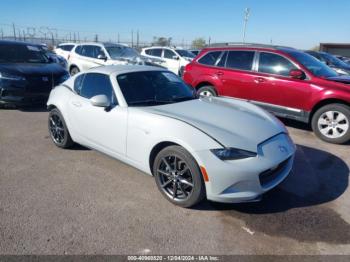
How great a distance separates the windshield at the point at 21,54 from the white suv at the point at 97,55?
9.79 ft

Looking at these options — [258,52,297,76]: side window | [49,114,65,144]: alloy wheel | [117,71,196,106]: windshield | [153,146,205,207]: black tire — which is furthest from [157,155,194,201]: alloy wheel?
[258,52,297,76]: side window

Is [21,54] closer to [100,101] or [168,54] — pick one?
[100,101]

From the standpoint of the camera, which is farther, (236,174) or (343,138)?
(343,138)

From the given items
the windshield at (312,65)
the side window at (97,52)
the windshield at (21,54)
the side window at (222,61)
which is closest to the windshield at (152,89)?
the side window at (222,61)

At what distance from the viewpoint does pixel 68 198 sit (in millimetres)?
3389

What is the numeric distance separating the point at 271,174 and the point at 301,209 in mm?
573

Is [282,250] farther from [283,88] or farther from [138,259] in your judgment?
[283,88]

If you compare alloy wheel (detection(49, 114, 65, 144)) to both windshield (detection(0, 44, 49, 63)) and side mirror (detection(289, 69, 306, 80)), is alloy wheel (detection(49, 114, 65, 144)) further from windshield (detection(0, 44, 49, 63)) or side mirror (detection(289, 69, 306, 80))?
side mirror (detection(289, 69, 306, 80))

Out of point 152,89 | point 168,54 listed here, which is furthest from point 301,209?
point 168,54

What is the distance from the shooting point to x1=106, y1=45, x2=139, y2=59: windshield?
11.6m

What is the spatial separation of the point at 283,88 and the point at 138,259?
488cm

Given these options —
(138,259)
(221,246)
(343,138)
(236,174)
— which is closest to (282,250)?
(221,246)

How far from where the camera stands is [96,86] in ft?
13.6

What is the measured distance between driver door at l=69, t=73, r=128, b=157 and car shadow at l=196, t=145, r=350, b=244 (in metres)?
1.39
